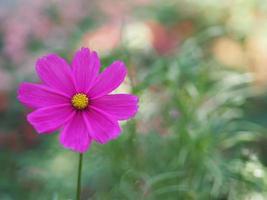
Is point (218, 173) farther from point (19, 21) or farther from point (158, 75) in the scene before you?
point (19, 21)

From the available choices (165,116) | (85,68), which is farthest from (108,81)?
(165,116)

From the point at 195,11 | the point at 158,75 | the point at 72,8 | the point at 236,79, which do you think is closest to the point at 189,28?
the point at 195,11

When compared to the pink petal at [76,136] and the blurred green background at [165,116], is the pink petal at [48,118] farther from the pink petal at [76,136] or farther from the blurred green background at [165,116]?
the blurred green background at [165,116]

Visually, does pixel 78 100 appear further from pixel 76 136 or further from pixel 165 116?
pixel 165 116

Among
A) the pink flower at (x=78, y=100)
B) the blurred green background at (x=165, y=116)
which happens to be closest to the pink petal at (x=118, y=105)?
the pink flower at (x=78, y=100)

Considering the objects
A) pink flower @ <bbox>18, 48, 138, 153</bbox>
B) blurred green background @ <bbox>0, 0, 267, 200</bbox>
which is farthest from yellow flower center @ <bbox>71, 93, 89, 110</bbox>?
blurred green background @ <bbox>0, 0, 267, 200</bbox>
